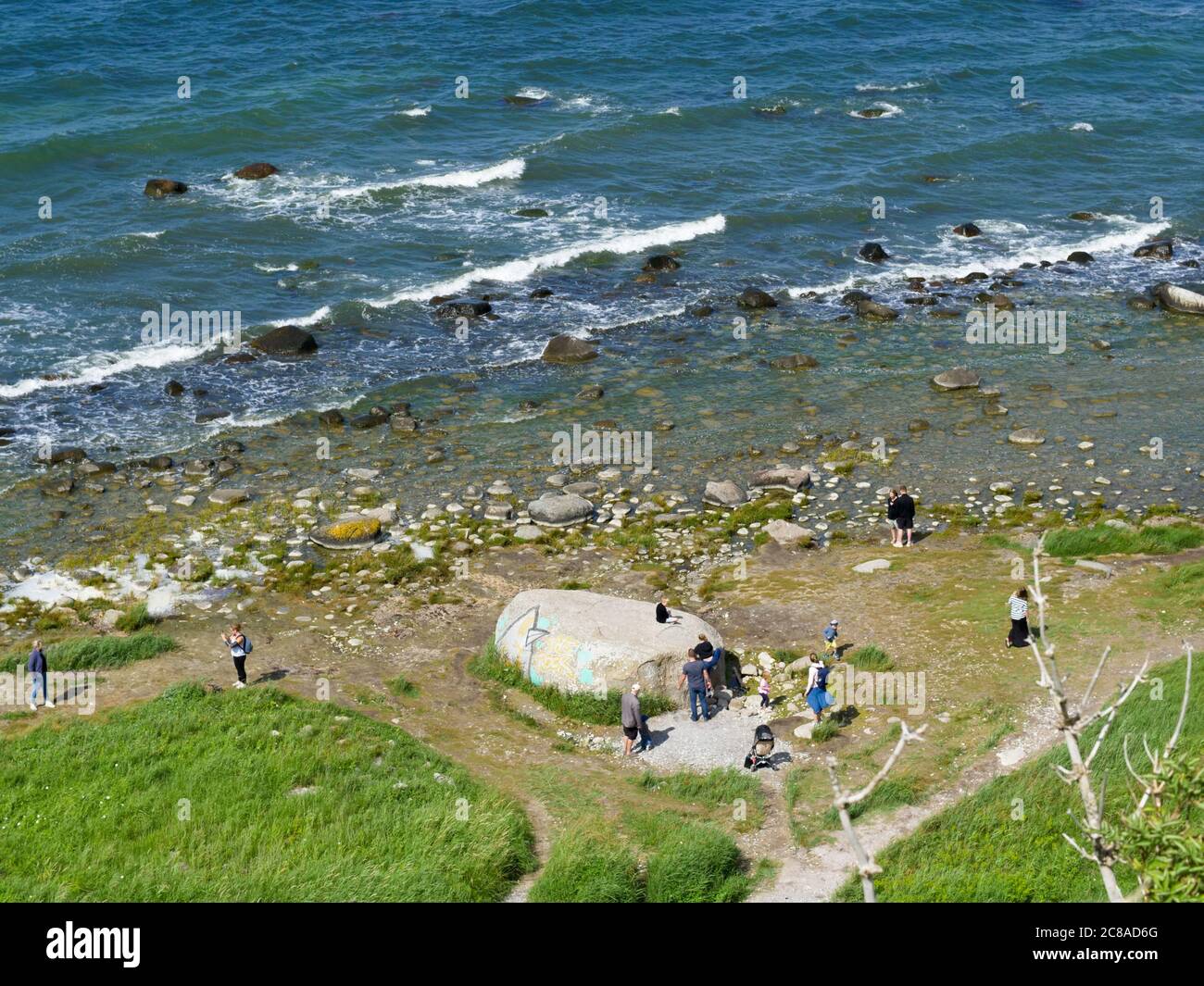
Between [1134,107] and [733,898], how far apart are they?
6314 cm

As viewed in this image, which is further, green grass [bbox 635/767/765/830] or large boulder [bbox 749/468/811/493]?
large boulder [bbox 749/468/811/493]

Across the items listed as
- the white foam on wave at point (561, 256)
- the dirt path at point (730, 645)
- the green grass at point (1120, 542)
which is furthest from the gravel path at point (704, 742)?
the white foam on wave at point (561, 256)

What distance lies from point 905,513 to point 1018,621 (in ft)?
20.4

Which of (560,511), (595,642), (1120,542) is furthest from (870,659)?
(560,511)

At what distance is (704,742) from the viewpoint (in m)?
26.0

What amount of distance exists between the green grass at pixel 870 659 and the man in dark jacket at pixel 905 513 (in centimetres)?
589

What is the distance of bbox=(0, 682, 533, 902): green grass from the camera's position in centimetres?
2084

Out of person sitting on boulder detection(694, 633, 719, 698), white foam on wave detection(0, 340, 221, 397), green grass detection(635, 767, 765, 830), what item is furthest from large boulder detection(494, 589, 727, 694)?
white foam on wave detection(0, 340, 221, 397)

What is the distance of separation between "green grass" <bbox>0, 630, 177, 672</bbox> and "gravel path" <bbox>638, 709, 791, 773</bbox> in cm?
1121

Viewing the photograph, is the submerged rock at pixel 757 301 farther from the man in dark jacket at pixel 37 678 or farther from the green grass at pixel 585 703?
the man in dark jacket at pixel 37 678

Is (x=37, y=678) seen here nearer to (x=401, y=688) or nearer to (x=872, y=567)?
(x=401, y=688)

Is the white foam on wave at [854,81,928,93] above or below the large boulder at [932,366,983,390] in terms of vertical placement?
above

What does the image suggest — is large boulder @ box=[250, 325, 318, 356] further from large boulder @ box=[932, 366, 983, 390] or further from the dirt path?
large boulder @ box=[932, 366, 983, 390]
